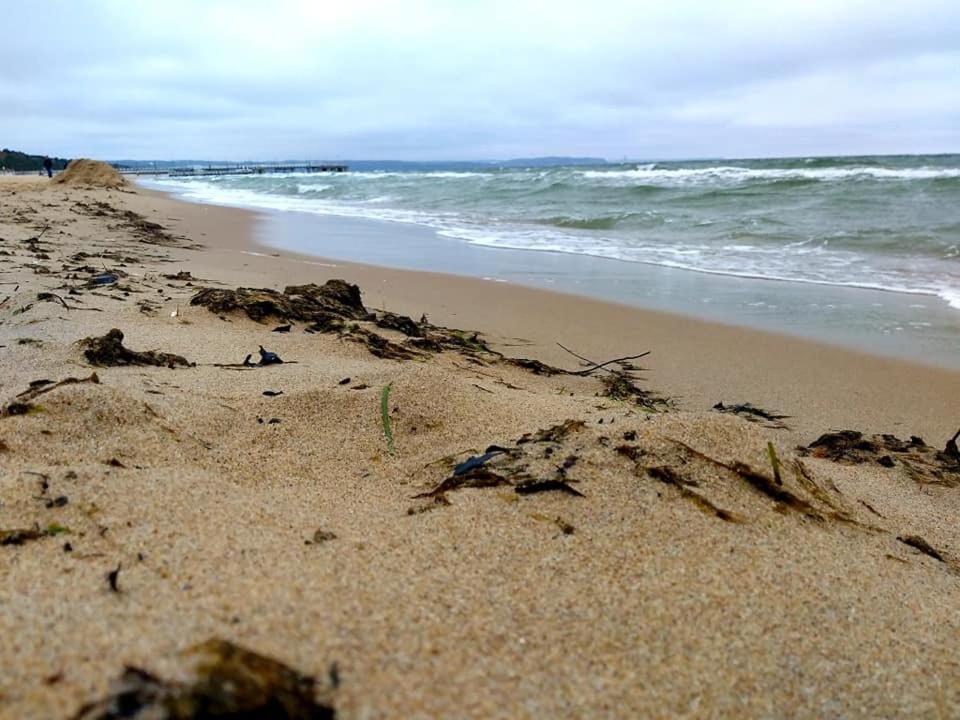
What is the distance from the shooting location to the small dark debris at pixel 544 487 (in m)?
1.91

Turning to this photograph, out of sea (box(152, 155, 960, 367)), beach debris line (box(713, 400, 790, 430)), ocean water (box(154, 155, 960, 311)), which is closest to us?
beach debris line (box(713, 400, 790, 430))

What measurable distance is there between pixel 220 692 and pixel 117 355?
243 cm

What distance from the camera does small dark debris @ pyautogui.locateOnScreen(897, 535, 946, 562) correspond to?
2.02m

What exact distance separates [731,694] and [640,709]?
0.60ft

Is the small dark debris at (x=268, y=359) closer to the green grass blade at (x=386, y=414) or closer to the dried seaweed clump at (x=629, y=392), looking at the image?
the green grass blade at (x=386, y=414)

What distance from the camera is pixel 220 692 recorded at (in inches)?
36.6

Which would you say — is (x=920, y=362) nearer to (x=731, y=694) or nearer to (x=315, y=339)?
(x=315, y=339)

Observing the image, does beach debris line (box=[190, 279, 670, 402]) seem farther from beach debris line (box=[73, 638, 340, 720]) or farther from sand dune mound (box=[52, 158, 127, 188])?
sand dune mound (box=[52, 158, 127, 188])

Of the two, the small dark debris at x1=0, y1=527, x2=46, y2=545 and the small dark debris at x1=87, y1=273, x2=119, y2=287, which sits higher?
the small dark debris at x1=87, y1=273, x2=119, y2=287

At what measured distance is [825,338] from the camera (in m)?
4.99

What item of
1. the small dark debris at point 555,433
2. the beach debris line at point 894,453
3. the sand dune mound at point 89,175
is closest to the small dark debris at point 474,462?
the small dark debris at point 555,433

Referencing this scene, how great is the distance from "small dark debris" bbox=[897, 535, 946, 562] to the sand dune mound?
2240 centimetres

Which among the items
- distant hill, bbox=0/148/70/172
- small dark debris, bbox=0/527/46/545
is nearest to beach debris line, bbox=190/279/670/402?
small dark debris, bbox=0/527/46/545

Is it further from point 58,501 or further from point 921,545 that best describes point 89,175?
point 921,545
